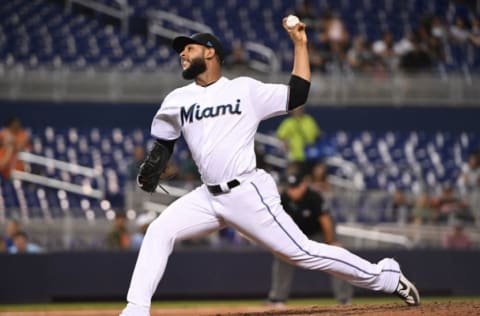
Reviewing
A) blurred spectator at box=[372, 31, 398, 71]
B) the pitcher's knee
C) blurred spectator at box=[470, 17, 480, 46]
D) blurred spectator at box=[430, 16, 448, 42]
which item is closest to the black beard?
the pitcher's knee

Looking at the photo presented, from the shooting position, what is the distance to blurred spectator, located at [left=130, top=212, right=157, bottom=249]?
12.4 meters

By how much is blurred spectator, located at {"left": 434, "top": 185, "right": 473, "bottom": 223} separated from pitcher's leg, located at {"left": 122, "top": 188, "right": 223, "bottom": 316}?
23.7ft

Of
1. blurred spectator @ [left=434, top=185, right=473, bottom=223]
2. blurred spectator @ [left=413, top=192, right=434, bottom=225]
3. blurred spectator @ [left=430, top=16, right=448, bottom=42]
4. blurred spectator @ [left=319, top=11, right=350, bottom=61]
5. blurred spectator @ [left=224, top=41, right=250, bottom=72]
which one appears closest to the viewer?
blurred spectator @ [left=413, top=192, right=434, bottom=225]

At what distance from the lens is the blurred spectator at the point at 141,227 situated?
1239cm

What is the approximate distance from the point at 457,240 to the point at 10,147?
244 inches

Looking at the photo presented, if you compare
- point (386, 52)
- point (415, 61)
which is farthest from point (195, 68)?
point (386, 52)

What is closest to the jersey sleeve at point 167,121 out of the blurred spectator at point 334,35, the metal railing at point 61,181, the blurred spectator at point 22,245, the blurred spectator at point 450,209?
the blurred spectator at point 22,245

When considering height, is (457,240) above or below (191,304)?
above

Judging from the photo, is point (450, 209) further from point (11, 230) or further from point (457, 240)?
point (11, 230)

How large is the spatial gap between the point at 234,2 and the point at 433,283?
28.4ft

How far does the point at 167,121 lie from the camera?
21.2 feet

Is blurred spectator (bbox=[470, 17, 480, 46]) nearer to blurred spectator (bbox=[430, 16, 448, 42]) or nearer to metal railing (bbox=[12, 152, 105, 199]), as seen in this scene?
blurred spectator (bbox=[430, 16, 448, 42])

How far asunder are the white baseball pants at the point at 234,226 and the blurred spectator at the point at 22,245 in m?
6.29

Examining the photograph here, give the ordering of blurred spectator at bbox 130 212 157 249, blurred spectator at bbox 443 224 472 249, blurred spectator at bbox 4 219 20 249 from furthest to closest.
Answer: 1. blurred spectator at bbox 443 224 472 249
2. blurred spectator at bbox 130 212 157 249
3. blurred spectator at bbox 4 219 20 249
